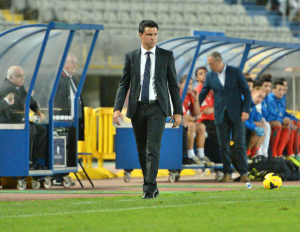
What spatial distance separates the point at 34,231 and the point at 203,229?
1.26 meters

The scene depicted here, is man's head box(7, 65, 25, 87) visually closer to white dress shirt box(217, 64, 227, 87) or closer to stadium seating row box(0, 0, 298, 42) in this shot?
white dress shirt box(217, 64, 227, 87)

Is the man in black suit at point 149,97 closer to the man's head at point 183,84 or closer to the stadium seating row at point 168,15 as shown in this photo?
the man's head at point 183,84

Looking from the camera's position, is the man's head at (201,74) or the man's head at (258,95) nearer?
the man's head at (258,95)

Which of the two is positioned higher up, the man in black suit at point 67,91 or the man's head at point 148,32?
the man's head at point 148,32

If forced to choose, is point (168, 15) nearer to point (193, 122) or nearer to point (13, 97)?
point (193, 122)

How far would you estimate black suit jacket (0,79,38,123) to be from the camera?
35.9 ft

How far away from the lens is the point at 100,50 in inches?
899

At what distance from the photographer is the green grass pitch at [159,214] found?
538 centimetres

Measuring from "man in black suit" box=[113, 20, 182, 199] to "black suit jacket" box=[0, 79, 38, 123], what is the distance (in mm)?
3304

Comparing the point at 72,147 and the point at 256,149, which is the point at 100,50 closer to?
the point at 256,149

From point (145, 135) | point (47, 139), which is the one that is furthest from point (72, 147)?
point (145, 135)

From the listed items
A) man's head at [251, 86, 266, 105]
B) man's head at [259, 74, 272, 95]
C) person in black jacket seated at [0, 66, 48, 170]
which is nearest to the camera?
person in black jacket seated at [0, 66, 48, 170]

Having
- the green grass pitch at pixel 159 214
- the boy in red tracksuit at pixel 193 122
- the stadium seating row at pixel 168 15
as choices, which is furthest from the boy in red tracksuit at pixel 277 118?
the stadium seating row at pixel 168 15

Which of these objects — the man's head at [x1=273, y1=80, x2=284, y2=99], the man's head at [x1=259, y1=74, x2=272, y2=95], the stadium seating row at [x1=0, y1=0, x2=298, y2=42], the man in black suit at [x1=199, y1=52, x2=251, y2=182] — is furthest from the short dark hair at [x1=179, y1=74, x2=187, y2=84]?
the stadium seating row at [x1=0, y1=0, x2=298, y2=42]
